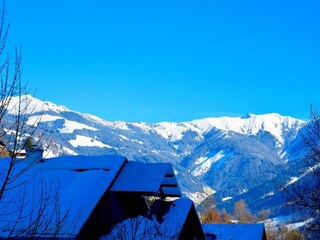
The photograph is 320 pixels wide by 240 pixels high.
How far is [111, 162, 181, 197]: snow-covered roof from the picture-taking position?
15.9 m

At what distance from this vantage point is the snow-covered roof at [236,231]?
30969mm

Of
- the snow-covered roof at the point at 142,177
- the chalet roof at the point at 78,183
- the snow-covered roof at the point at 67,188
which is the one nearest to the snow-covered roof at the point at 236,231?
the chalet roof at the point at 78,183

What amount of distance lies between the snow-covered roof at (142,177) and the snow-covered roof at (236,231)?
14.6 metres

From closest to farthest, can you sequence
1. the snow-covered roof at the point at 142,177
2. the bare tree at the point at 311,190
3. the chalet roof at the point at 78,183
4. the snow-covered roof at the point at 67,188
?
1. the snow-covered roof at the point at 67,188
2. the chalet roof at the point at 78,183
3. the snow-covered roof at the point at 142,177
4. the bare tree at the point at 311,190

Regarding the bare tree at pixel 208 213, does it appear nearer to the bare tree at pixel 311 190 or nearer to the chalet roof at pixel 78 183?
the bare tree at pixel 311 190

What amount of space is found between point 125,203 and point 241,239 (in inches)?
609

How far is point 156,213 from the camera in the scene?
17297mm

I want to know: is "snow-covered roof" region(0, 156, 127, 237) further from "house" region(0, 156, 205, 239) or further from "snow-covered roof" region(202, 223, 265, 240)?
"snow-covered roof" region(202, 223, 265, 240)

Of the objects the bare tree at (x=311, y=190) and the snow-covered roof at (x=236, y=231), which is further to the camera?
the snow-covered roof at (x=236, y=231)

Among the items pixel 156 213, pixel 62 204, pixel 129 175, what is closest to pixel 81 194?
pixel 62 204

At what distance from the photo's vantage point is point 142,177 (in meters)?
16.5

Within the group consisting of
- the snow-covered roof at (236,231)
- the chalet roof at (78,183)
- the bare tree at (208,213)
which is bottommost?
the bare tree at (208,213)

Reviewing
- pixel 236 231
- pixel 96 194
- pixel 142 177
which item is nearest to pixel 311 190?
pixel 142 177

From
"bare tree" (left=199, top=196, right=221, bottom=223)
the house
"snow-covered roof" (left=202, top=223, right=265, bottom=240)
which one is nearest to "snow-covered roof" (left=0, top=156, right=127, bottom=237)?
the house
